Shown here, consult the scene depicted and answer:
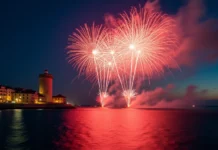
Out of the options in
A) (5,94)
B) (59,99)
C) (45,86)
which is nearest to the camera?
(5,94)

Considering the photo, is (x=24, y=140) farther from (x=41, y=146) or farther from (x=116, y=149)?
(x=116, y=149)

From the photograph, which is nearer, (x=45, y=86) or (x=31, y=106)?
(x=31, y=106)

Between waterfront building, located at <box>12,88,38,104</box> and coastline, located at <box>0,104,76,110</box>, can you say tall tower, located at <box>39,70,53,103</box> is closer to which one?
coastline, located at <box>0,104,76,110</box>

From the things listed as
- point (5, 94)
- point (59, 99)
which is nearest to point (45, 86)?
point (59, 99)

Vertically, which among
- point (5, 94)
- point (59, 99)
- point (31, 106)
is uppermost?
point (5, 94)

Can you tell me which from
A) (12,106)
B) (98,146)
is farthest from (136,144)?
(12,106)

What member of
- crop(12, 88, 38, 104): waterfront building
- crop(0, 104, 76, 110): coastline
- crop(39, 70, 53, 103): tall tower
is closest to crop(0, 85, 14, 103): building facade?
crop(12, 88, 38, 104): waterfront building

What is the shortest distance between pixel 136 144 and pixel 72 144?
238 inches

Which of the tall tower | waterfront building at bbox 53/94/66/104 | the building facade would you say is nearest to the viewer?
the building facade

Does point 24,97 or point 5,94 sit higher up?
point 5,94

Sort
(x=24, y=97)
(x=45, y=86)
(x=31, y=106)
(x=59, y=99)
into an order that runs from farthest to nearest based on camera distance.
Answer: (x=59, y=99) → (x=45, y=86) → (x=24, y=97) → (x=31, y=106)

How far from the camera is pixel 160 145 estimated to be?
72.1ft

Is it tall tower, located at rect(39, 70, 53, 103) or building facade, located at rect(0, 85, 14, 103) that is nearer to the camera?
building facade, located at rect(0, 85, 14, 103)

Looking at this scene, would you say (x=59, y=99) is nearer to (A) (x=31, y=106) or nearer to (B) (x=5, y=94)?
(A) (x=31, y=106)
